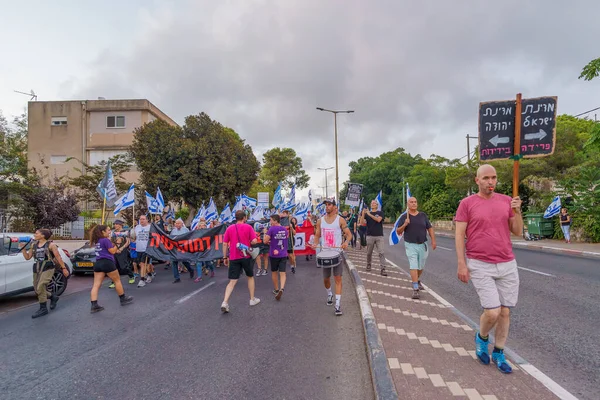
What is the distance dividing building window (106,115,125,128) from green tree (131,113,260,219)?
777cm

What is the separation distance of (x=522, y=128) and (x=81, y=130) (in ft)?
115

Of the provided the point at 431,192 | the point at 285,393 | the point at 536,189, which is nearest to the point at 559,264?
the point at 285,393

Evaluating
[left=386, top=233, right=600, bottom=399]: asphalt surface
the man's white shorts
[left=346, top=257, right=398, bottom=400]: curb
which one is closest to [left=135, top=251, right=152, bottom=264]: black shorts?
[left=346, top=257, right=398, bottom=400]: curb

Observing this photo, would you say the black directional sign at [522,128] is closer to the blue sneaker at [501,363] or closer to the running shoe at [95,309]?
the blue sneaker at [501,363]

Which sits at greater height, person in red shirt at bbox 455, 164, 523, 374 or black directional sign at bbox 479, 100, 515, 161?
black directional sign at bbox 479, 100, 515, 161

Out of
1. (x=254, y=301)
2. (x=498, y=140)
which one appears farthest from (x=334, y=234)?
(x=498, y=140)

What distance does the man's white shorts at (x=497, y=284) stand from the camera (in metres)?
3.86

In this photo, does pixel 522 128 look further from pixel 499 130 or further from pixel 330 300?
pixel 330 300

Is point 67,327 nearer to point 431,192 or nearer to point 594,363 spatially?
point 594,363

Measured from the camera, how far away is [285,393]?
3.68 m

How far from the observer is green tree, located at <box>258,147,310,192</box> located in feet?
200

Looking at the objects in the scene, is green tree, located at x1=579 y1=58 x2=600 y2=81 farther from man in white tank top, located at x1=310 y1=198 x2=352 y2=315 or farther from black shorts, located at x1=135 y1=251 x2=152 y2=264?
black shorts, located at x1=135 y1=251 x2=152 y2=264

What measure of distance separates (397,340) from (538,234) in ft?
70.4

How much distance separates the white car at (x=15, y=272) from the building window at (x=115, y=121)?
26731 millimetres
